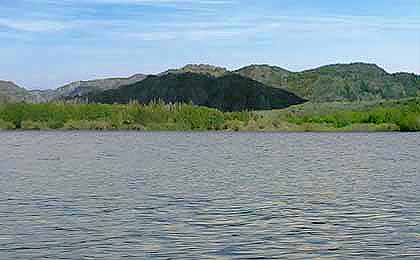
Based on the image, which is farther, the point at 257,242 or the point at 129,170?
the point at 129,170

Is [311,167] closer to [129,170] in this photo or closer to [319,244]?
[129,170]

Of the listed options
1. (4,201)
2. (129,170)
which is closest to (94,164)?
(129,170)

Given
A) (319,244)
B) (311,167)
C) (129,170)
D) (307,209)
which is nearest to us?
(319,244)

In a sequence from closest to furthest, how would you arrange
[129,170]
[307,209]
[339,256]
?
[339,256]
[307,209]
[129,170]

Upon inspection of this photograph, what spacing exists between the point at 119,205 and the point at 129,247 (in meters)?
10.1

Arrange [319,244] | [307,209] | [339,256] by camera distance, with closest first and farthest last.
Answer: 1. [339,256]
2. [319,244]
3. [307,209]

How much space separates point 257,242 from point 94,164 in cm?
3977

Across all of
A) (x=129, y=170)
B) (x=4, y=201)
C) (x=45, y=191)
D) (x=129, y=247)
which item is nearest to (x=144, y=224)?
(x=129, y=247)

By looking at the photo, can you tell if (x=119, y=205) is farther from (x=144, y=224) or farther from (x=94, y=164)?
(x=94, y=164)

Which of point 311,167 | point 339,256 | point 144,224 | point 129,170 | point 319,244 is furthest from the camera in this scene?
point 311,167

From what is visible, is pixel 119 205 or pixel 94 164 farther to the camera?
pixel 94 164

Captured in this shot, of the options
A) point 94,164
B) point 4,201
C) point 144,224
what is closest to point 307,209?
point 144,224

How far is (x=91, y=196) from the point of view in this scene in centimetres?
3734

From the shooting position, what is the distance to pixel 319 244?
24500 millimetres
